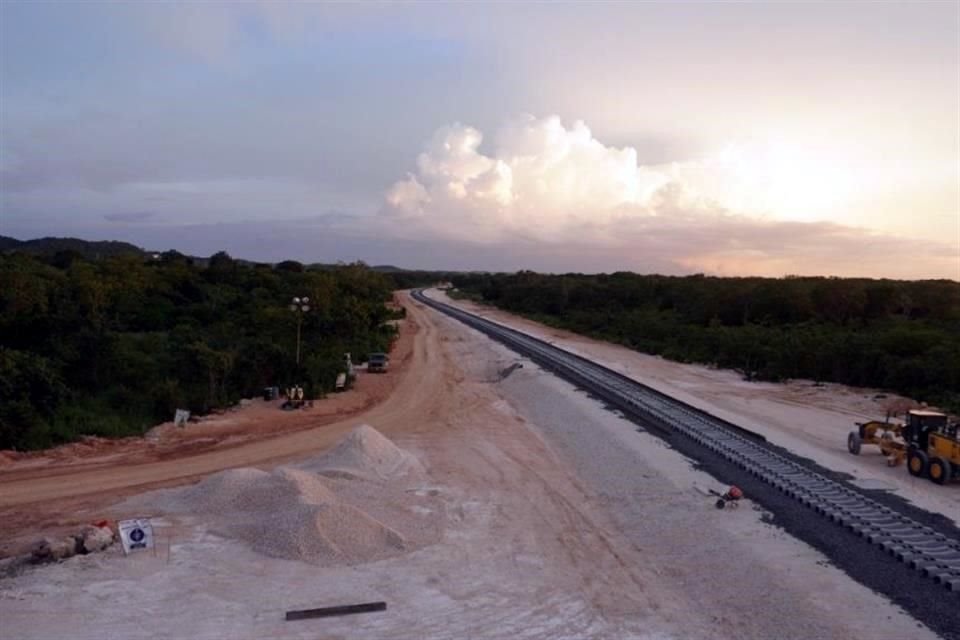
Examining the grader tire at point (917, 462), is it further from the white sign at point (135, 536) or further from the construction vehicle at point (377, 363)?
the construction vehicle at point (377, 363)

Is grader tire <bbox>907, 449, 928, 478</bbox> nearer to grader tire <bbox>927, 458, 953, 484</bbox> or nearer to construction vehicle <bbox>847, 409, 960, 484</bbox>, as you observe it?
construction vehicle <bbox>847, 409, 960, 484</bbox>

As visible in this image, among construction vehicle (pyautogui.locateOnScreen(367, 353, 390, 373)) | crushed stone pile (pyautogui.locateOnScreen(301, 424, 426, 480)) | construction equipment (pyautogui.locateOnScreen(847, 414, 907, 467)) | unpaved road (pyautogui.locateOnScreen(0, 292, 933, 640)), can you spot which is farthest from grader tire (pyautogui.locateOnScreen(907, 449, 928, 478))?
construction vehicle (pyautogui.locateOnScreen(367, 353, 390, 373))

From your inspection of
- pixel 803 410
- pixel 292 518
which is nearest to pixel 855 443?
pixel 803 410

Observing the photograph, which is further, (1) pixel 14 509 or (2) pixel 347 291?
(2) pixel 347 291

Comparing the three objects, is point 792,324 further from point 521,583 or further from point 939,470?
point 521,583

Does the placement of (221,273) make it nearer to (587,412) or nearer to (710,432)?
(587,412)

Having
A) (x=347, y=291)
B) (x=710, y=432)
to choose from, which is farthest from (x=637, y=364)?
(x=710, y=432)

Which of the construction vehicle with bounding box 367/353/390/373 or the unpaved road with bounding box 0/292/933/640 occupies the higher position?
the construction vehicle with bounding box 367/353/390/373
